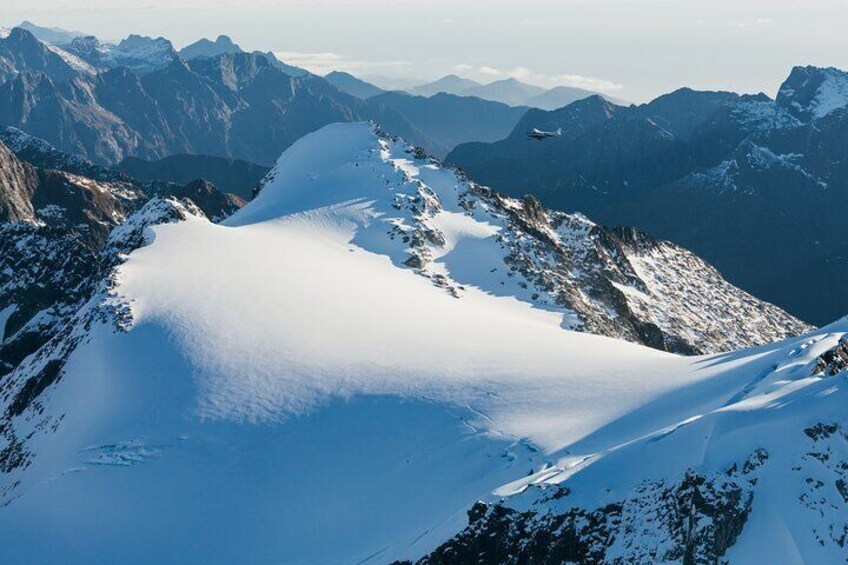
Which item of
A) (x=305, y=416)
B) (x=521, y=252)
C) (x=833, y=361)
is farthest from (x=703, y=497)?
(x=521, y=252)

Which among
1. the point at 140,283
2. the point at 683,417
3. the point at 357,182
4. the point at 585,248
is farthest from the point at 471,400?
the point at 585,248

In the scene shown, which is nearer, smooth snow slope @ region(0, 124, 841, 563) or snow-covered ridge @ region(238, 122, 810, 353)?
smooth snow slope @ region(0, 124, 841, 563)

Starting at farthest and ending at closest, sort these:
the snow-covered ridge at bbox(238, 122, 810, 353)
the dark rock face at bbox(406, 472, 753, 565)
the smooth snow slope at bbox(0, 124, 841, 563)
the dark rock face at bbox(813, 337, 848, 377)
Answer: the snow-covered ridge at bbox(238, 122, 810, 353) → the smooth snow slope at bbox(0, 124, 841, 563) → the dark rock face at bbox(813, 337, 848, 377) → the dark rock face at bbox(406, 472, 753, 565)

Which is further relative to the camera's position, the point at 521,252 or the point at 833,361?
the point at 521,252

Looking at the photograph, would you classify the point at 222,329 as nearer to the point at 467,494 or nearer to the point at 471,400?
the point at 471,400

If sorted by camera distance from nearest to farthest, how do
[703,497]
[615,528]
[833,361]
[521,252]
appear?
[703,497] < [615,528] < [833,361] < [521,252]

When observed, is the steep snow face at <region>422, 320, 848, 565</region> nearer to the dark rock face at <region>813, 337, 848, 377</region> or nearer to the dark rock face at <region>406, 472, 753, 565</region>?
the dark rock face at <region>406, 472, 753, 565</region>

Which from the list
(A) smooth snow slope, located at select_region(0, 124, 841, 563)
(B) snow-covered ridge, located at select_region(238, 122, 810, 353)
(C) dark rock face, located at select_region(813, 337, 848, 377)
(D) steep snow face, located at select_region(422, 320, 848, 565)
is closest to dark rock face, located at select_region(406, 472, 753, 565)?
(D) steep snow face, located at select_region(422, 320, 848, 565)

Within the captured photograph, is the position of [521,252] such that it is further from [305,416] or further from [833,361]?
[833,361]
